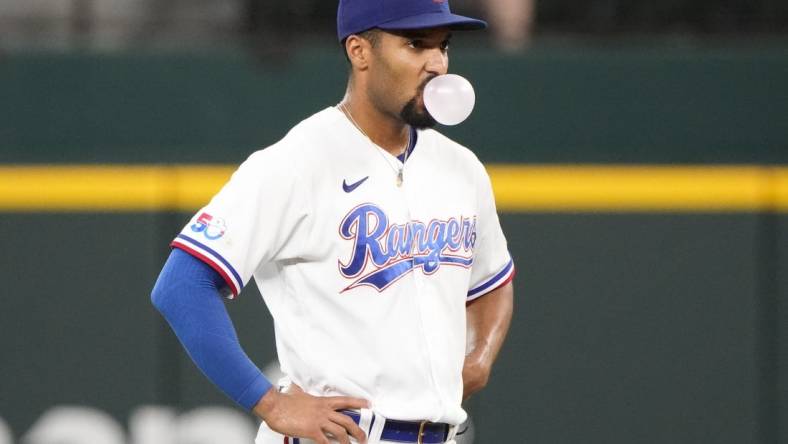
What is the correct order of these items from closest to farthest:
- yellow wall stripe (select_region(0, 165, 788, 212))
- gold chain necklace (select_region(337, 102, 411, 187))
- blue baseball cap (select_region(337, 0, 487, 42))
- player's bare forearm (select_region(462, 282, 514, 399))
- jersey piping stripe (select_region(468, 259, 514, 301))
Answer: blue baseball cap (select_region(337, 0, 487, 42)) < gold chain necklace (select_region(337, 102, 411, 187)) < player's bare forearm (select_region(462, 282, 514, 399)) < jersey piping stripe (select_region(468, 259, 514, 301)) < yellow wall stripe (select_region(0, 165, 788, 212))

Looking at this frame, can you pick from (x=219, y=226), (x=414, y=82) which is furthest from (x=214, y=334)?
(x=414, y=82)

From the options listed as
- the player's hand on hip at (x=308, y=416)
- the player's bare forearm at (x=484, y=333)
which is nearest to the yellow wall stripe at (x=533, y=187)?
the player's bare forearm at (x=484, y=333)

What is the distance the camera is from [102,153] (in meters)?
4.99

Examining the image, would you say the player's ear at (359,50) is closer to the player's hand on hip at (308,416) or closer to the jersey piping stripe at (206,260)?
the jersey piping stripe at (206,260)

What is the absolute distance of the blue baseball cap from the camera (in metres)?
2.79

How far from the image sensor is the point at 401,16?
279 centimetres

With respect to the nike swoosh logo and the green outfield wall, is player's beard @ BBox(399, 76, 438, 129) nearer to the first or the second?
the nike swoosh logo

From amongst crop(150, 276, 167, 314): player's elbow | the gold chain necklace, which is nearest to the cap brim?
the gold chain necklace

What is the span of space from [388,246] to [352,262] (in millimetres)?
91

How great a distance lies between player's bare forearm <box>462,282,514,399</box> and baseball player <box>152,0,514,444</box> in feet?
0.51

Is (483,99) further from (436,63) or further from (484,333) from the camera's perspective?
(436,63)

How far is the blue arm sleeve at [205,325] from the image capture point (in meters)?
2.68

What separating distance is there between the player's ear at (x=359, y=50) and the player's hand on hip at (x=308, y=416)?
75 centimetres

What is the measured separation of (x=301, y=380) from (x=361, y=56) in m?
0.74
